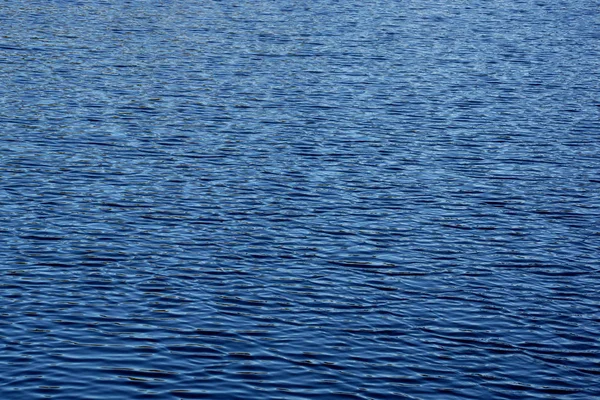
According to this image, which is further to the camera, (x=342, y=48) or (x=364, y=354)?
(x=342, y=48)

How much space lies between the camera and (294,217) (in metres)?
43.3

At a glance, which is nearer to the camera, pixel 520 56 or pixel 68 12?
pixel 520 56

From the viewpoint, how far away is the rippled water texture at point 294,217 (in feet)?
99.8

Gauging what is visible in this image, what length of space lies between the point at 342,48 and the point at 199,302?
48084 millimetres

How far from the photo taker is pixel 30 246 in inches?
1521

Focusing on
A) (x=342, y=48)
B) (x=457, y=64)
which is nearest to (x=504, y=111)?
(x=457, y=64)

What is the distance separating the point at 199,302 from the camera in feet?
113

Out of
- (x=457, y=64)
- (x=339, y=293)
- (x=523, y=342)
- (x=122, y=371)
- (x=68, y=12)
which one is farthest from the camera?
(x=68, y=12)

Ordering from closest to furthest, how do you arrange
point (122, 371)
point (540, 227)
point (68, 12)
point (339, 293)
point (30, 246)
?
point (122, 371), point (339, 293), point (30, 246), point (540, 227), point (68, 12)

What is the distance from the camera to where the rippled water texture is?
99.8 ft

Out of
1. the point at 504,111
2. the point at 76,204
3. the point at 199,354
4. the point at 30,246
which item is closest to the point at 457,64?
the point at 504,111

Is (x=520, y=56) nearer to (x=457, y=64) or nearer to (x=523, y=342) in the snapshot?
(x=457, y=64)

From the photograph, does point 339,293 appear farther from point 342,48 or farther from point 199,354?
point 342,48

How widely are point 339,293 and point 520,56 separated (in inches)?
1859
